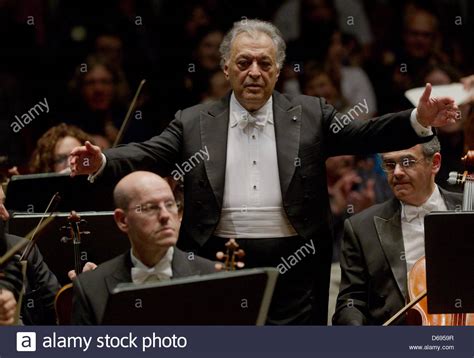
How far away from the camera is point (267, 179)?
4.73 m

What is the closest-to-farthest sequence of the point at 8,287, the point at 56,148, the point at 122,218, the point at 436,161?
the point at 122,218 → the point at 8,287 → the point at 436,161 → the point at 56,148

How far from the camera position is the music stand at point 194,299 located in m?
3.79

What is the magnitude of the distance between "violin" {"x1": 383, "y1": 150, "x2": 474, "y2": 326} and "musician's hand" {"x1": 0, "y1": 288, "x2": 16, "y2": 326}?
1.26 meters

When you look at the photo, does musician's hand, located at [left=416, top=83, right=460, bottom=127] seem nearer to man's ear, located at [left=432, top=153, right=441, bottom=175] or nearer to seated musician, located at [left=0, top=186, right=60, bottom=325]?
man's ear, located at [left=432, top=153, right=441, bottom=175]

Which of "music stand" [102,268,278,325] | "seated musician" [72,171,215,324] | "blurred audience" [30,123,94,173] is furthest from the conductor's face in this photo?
"blurred audience" [30,123,94,173]

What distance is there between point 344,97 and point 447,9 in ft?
3.18

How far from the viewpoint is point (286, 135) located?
477 cm

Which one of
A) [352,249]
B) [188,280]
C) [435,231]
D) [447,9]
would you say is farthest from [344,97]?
[188,280]

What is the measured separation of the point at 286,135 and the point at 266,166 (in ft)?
0.44

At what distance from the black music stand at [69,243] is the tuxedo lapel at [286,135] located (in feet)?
2.07

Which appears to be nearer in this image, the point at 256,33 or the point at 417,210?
the point at 256,33

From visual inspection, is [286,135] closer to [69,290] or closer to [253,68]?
[253,68]

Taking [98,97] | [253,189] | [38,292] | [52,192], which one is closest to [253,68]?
[253,189]

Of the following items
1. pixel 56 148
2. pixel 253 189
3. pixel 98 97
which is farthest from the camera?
pixel 98 97
